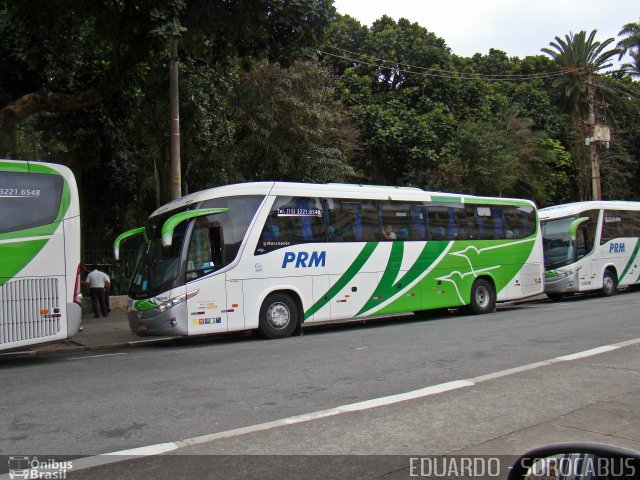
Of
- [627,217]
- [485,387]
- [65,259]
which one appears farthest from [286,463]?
[627,217]

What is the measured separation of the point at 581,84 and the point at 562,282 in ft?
76.6

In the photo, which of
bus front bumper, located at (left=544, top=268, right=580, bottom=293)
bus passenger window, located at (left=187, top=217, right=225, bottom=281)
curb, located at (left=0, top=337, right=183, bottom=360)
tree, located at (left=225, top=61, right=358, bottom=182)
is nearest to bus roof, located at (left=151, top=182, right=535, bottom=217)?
bus passenger window, located at (left=187, top=217, right=225, bottom=281)

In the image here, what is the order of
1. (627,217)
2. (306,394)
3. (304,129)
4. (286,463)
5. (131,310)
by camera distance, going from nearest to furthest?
1. (286,463)
2. (306,394)
3. (131,310)
4. (304,129)
5. (627,217)

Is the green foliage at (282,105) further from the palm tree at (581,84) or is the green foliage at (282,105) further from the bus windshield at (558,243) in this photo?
the bus windshield at (558,243)

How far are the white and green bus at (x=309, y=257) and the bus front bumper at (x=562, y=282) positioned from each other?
3.53 metres

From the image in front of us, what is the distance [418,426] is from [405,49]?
88.4 feet

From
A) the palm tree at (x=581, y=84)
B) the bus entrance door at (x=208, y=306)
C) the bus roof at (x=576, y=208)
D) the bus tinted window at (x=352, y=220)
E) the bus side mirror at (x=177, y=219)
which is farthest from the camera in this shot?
the palm tree at (x=581, y=84)

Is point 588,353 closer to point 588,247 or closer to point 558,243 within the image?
point 558,243

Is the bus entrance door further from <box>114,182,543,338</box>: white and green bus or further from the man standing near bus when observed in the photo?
the man standing near bus

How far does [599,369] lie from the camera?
7.79 m

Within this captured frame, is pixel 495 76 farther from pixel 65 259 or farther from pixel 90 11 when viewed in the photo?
pixel 65 259

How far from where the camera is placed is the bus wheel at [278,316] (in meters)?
12.3

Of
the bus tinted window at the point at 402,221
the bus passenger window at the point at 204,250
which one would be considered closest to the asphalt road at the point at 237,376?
the bus passenger window at the point at 204,250

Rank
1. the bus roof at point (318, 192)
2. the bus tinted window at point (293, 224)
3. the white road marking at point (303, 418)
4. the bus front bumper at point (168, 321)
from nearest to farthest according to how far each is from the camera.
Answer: the white road marking at point (303, 418) < the bus front bumper at point (168, 321) < the bus roof at point (318, 192) < the bus tinted window at point (293, 224)
